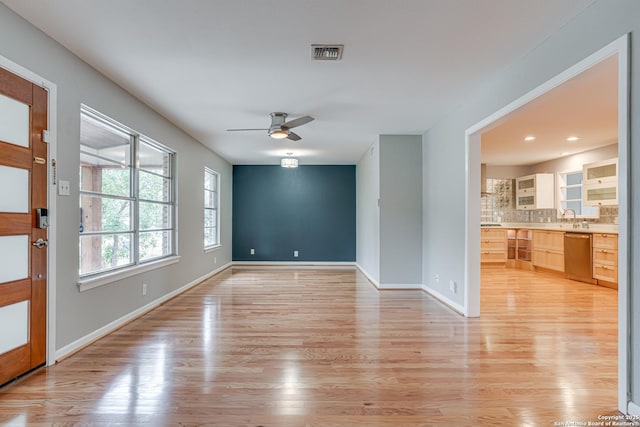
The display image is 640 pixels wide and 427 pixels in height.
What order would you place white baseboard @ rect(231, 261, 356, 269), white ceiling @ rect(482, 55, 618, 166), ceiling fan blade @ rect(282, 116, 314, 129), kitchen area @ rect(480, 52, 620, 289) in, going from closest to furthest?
white ceiling @ rect(482, 55, 618, 166), ceiling fan blade @ rect(282, 116, 314, 129), kitchen area @ rect(480, 52, 620, 289), white baseboard @ rect(231, 261, 356, 269)

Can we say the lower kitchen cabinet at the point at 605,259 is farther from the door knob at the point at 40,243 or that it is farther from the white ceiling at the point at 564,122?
the door knob at the point at 40,243

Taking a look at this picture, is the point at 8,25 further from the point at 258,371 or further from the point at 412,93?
the point at 412,93

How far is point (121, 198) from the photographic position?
153 inches

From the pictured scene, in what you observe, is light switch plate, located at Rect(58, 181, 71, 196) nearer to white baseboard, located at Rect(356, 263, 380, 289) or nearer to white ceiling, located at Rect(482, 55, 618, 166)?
white ceiling, located at Rect(482, 55, 618, 166)

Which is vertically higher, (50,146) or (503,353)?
(50,146)

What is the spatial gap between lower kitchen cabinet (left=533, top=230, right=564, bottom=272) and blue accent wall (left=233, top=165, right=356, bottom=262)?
4.08m

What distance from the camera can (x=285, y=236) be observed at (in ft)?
28.7

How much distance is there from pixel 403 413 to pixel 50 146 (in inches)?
124

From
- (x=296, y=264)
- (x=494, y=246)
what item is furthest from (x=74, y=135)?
(x=494, y=246)

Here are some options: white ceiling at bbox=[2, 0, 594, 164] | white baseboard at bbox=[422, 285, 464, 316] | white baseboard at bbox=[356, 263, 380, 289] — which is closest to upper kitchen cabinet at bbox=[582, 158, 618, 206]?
white baseboard at bbox=[422, 285, 464, 316]

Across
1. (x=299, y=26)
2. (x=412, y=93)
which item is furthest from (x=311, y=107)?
(x=299, y=26)

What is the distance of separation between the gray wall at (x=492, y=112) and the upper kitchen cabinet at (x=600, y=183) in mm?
3502

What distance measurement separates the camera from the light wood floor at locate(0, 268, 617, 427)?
80.1 inches

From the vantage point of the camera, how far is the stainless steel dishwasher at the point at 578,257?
6152mm
